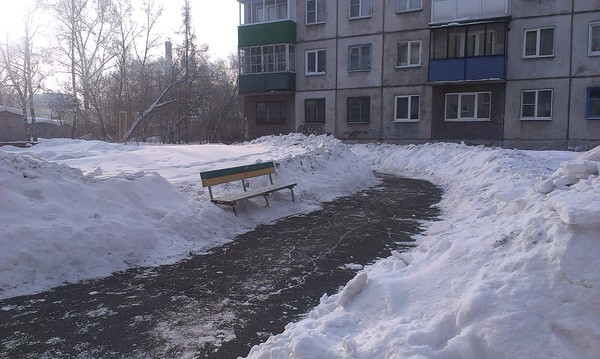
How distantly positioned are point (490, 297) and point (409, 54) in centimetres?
2691

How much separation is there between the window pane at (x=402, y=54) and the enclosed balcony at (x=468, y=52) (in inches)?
66.0

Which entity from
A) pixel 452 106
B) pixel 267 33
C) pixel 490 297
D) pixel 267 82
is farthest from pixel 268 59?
pixel 490 297

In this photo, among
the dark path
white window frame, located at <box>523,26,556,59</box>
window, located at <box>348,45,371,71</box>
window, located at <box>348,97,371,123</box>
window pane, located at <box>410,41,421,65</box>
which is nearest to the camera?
the dark path

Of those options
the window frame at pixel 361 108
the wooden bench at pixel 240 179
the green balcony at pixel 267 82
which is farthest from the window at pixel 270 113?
the wooden bench at pixel 240 179

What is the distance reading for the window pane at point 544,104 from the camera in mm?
25000

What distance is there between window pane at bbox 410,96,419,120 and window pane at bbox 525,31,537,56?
610 cm

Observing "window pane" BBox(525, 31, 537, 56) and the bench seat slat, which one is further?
"window pane" BBox(525, 31, 537, 56)

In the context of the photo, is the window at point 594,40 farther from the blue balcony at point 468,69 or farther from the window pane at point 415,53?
the window pane at point 415,53

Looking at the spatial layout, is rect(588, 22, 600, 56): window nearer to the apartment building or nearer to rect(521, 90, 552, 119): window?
the apartment building

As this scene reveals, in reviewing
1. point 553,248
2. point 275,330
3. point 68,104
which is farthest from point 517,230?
point 68,104

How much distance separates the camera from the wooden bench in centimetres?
892

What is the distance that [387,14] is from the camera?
28.9 metres

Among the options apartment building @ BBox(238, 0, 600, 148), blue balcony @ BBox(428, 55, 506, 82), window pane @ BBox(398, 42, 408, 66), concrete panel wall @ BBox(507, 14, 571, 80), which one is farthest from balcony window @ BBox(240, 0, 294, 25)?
concrete panel wall @ BBox(507, 14, 571, 80)

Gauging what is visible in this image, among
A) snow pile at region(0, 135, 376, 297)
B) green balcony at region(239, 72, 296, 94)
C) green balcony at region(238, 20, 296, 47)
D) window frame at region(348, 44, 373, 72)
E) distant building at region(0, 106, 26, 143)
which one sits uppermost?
green balcony at region(238, 20, 296, 47)
